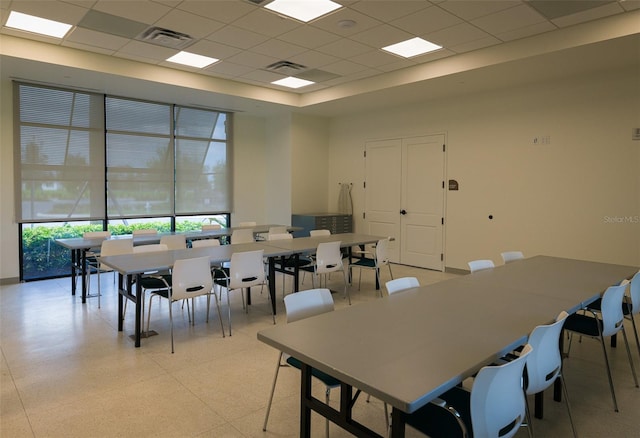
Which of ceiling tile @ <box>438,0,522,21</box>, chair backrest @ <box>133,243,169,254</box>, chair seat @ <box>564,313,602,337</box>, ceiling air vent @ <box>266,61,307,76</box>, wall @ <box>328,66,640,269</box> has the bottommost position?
chair seat @ <box>564,313,602,337</box>

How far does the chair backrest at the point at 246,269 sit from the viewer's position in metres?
4.35

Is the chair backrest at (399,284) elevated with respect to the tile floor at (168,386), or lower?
elevated

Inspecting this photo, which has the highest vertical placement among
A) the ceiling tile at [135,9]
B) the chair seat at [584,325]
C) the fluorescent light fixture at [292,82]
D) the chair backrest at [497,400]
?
the fluorescent light fixture at [292,82]

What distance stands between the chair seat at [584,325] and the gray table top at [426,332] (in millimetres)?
293

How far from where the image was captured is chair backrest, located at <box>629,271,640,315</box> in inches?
126

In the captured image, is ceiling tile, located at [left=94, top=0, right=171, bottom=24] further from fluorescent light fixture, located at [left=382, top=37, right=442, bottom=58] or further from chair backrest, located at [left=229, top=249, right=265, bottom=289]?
fluorescent light fixture, located at [left=382, top=37, right=442, bottom=58]

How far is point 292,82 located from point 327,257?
3.64 meters

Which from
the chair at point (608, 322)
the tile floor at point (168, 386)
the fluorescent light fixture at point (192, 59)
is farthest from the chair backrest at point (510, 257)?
the fluorescent light fixture at point (192, 59)

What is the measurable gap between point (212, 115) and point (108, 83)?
2458 millimetres

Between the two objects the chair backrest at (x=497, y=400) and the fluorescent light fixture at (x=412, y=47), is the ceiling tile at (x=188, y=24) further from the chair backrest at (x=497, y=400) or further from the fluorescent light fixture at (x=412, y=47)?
the chair backrest at (x=497, y=400)

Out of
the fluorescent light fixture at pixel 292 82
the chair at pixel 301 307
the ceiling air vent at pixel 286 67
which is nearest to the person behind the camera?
the chair at pixel 301 307

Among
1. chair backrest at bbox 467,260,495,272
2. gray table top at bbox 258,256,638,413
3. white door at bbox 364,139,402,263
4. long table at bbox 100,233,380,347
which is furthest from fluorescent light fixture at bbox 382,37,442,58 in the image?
gray table top at bbox 258,256,638,413

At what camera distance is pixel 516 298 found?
280cm

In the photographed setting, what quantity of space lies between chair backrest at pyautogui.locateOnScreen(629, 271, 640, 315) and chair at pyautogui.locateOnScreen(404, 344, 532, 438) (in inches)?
78.2
